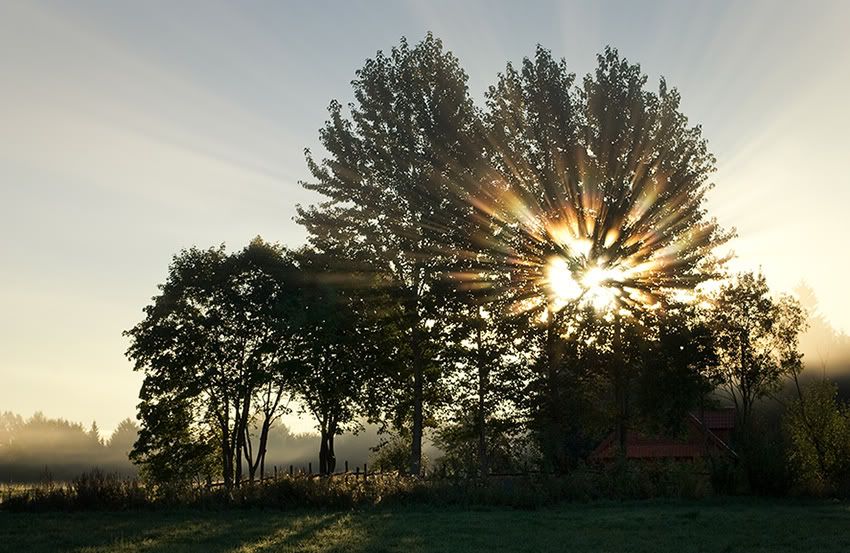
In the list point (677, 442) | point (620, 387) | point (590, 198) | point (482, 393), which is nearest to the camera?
point (590, 198)

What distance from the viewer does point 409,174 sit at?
4581 centimetres

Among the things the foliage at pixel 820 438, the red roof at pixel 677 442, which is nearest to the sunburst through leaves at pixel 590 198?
the foliage at pixel 820 438

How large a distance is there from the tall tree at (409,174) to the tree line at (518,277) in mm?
115

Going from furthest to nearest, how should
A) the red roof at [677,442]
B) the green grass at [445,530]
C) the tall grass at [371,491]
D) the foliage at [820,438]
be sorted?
the red roof at [677,442] < the foliage at [820,438] < the tall grass at [371,491] < the green grass at [445,530]

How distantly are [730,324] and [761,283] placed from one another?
12.4ft

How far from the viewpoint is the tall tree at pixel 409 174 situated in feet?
147

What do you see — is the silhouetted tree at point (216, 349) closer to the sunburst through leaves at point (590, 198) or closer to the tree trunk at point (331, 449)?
the tree trunk at point (331, 449)

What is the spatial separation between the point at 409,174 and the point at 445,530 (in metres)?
28.0

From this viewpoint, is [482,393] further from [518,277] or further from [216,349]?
[216,349]

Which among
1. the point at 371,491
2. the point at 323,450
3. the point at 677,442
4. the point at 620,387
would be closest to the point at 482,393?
the point at 620,387

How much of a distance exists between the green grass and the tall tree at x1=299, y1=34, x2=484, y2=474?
2066 centimetres

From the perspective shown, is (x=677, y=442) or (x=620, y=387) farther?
(x=677, y=442)

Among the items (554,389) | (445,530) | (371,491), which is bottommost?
(445,530)

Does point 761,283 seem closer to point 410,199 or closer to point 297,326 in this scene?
point 410,199
